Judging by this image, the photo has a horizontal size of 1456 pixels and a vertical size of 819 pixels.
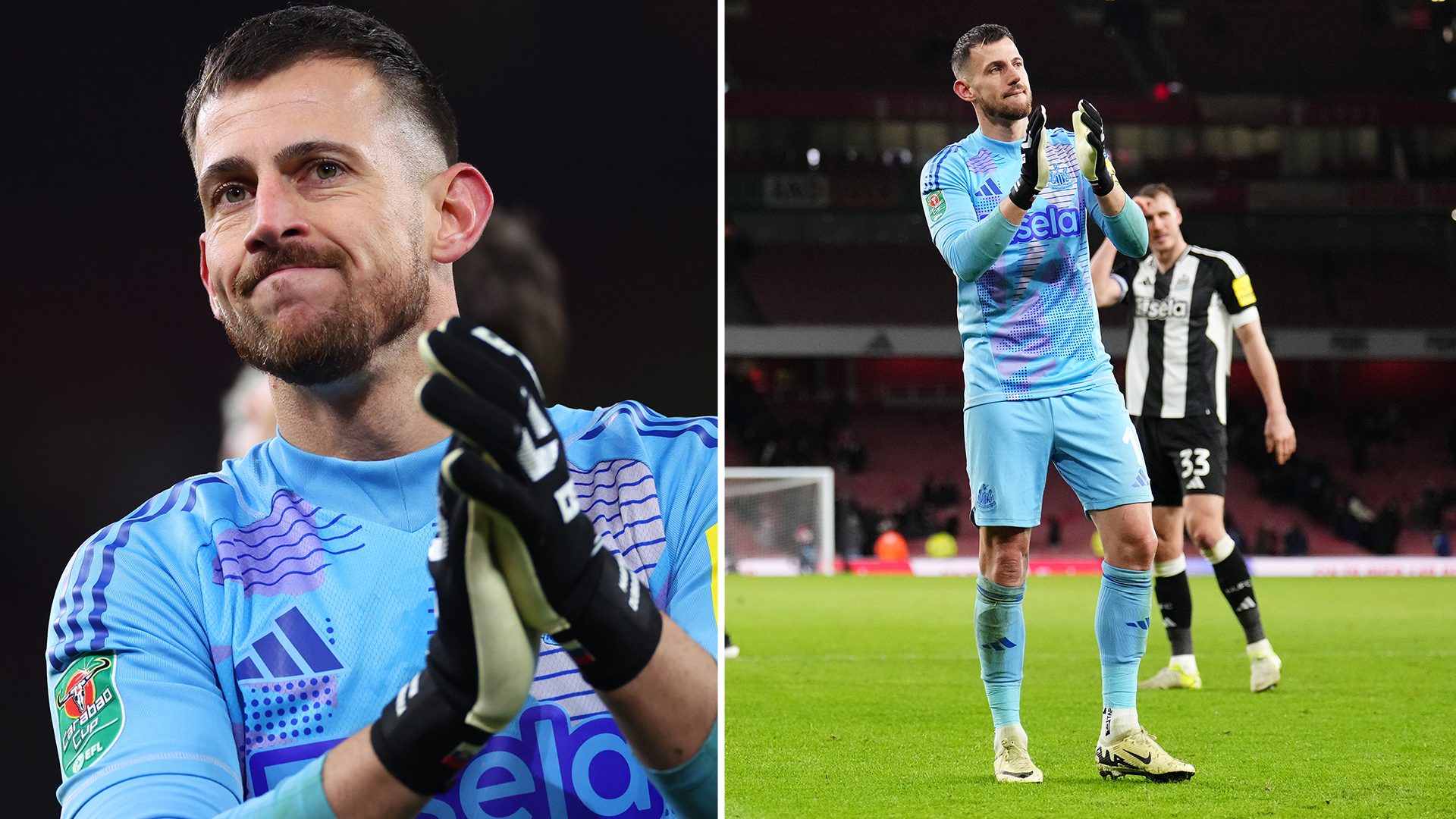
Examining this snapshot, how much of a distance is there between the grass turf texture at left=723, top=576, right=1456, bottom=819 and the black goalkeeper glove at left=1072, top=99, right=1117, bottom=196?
131 centimetres

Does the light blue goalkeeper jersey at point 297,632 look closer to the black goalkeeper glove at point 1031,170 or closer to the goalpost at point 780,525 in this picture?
the black goalkeeper glove at point 1031,170

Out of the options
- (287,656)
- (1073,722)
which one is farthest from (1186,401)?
(287,656)

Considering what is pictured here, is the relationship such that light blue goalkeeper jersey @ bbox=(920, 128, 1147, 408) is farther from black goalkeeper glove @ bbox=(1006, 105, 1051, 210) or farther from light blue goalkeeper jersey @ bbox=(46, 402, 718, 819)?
light blue goalkeeper jersey @ bbox=(46, 402, 718, 819)

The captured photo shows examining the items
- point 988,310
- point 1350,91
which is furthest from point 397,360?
point 1350,91

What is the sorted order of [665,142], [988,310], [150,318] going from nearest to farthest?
[665,142], [150,318], [988,310]

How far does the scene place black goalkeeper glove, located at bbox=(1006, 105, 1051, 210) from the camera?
2.53 m

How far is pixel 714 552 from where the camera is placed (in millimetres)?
1544

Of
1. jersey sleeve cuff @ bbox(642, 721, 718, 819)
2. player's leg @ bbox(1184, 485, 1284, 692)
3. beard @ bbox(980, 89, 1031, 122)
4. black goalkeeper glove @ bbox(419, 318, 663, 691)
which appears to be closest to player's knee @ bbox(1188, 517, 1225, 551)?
player's leg @ bbox(1184, 485, 1284, 692)

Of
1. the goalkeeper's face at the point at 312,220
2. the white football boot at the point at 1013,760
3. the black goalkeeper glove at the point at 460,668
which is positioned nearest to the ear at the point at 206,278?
the goalkeeper's face at the point at 312,220

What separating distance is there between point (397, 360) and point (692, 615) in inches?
18.4

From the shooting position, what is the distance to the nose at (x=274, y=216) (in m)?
1.40

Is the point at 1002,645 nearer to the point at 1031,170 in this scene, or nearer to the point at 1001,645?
the point at 1001,645

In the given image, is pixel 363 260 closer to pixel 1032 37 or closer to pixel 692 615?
pixel 692 615

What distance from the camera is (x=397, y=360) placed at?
153cm
